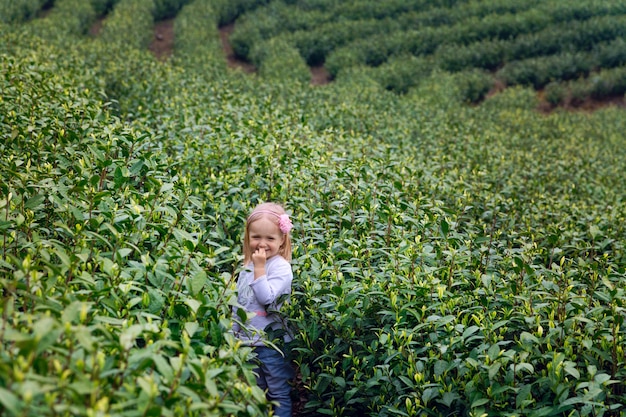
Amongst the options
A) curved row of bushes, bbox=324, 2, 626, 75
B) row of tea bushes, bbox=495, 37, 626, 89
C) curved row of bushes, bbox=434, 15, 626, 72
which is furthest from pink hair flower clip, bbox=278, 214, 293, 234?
curved row of bushes, bbox=324, 2, 626, 75

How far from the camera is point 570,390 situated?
2.72m

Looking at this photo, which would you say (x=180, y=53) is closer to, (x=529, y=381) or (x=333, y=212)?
(x=333, y=212)

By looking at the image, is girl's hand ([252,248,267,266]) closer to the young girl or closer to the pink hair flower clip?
the young girl

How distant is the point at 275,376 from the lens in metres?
3.29

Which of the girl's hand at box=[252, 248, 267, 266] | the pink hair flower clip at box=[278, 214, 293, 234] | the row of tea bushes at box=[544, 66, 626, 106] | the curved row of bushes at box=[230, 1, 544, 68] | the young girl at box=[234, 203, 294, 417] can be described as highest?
the pink hair flower clip at box=[278, 214, 293, 234]

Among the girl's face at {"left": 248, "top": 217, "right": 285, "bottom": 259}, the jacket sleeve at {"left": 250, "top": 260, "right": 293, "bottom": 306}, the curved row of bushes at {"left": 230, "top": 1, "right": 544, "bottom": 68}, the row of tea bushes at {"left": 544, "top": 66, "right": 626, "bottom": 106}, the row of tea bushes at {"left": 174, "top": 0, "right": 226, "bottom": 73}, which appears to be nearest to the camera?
the jacket sleeve at {"left": 250, "top": 260, "right": 293, "bottom": 306}

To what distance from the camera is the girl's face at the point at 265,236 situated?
339 centimetres

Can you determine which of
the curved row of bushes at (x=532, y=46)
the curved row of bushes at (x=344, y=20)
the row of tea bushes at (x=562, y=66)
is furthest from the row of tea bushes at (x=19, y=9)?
the row of tea bushes at (x=562, y=66)

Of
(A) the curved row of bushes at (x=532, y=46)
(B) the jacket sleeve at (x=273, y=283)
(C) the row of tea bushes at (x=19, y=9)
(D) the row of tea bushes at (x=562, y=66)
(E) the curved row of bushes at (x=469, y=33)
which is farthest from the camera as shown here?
(E) the curved row of bushes at (x=469, y=33)

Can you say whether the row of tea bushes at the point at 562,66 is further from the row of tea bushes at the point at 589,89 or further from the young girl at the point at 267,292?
the young girl at the point at 267,292

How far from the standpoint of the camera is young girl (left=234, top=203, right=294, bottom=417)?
3.22m

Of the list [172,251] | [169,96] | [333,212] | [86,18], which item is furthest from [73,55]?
[86,18]

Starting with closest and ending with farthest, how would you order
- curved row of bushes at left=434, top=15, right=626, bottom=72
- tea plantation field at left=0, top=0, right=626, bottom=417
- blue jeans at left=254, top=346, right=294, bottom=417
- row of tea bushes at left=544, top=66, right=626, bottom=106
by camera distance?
tea plantation field at left=0, top=0, right=626, bottom=417, blue jeans at left=254, top=346, right=294, bottom=417, row of tea bushes at left=544, top=66, right=626, bottom=106, curved row of bushes at left=434, top=15, right=626, bottom=72

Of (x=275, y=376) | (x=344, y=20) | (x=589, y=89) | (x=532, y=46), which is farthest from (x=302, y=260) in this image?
(x=344, y=20)
